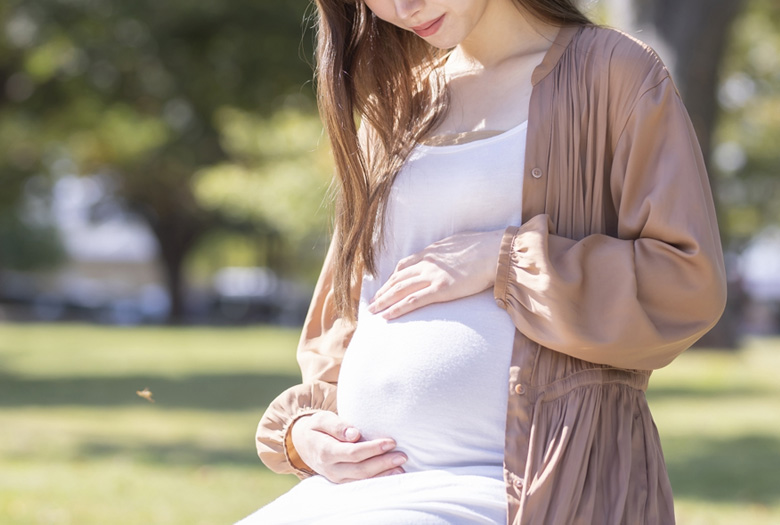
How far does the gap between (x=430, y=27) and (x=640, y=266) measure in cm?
70

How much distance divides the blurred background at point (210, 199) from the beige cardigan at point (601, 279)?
759mm

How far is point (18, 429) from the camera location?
977 cm

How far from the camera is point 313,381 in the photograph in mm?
2422

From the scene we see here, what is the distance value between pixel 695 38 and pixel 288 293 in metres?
43.4

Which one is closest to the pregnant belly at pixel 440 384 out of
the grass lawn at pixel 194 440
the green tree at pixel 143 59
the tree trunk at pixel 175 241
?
the grass lawn at pixel 194 440

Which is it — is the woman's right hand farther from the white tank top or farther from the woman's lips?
the woman's lips

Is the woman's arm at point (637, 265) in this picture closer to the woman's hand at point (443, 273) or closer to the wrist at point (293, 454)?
the woman's hand at point (443, 273)

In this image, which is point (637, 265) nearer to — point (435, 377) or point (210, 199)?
point (435, 377)

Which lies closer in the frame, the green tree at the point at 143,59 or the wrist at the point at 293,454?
the wrist at the point at 293,454

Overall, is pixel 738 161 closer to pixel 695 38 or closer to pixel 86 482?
pixel 695 38

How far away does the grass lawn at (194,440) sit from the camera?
6418 mm

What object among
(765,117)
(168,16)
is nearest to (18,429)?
(168,16)

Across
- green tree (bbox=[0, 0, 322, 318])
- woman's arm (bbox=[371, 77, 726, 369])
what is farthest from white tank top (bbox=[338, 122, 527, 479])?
green tree (bbox=[0, 0, 322, 318])

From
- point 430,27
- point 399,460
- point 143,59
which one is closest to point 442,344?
point 399,460
